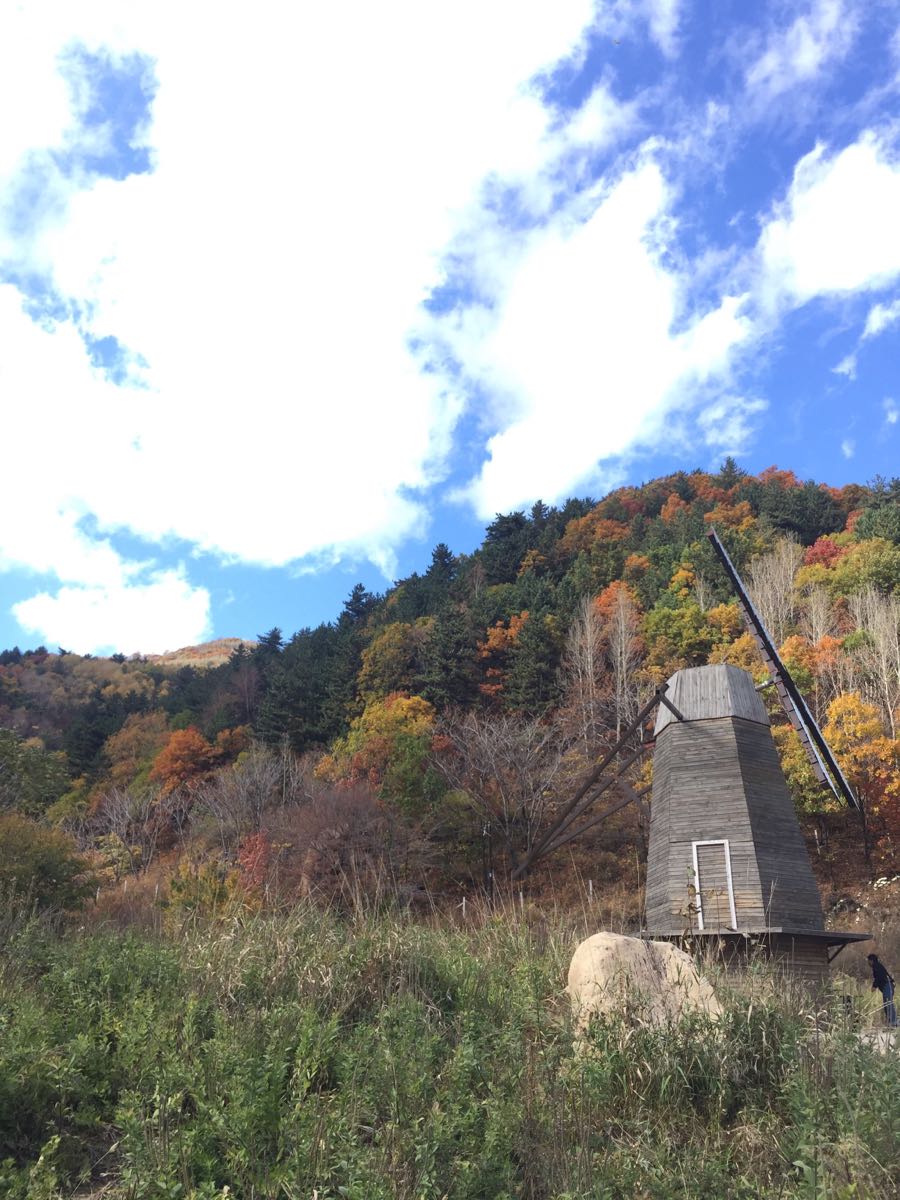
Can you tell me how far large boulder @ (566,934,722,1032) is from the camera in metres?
5.36

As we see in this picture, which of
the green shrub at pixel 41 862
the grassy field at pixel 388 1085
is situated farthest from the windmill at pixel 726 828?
the green shrub at pixel 41 862

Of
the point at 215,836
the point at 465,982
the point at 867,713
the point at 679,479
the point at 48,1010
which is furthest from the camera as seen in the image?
the point at 679,479

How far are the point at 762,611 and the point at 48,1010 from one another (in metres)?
39.8

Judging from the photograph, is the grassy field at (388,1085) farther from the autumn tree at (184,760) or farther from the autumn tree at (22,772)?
the autumn tree at (184,760)

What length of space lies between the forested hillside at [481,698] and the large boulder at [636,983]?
1403 centimetres

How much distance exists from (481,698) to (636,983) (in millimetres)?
36521

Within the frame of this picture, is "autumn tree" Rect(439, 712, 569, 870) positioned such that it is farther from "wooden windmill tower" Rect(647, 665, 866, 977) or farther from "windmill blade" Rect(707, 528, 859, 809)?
"wooden windmill tower" Rect(647, 665, 866, 977)

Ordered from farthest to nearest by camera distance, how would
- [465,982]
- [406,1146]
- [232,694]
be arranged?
[232,694] → [465,982] → [406,1146]

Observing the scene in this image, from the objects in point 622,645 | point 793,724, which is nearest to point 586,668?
point 622,645

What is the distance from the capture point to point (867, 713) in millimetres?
28078

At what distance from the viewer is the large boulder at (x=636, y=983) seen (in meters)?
5.36

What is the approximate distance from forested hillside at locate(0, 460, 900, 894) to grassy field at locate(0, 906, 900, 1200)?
42.7 feet

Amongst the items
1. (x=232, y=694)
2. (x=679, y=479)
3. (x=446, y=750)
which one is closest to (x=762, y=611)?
(x=446, y=750)

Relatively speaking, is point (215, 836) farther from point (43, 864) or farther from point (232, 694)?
point (232, 694)
